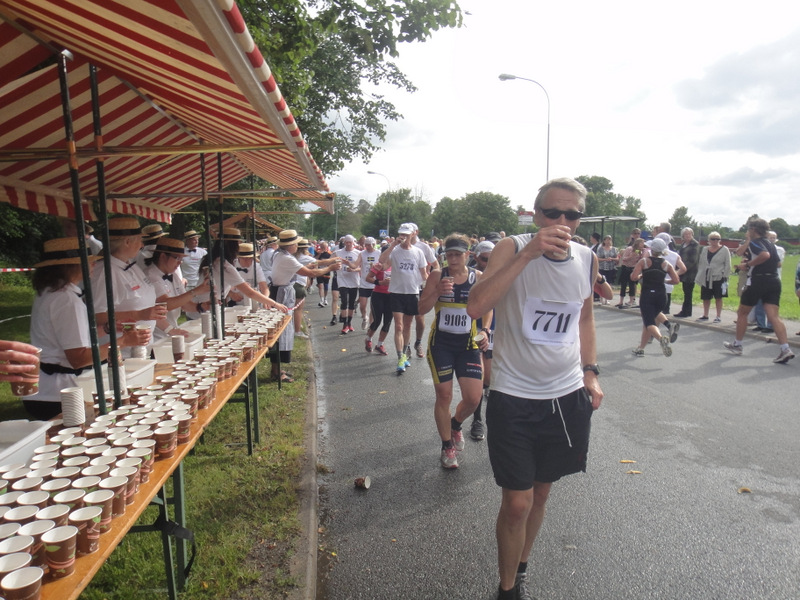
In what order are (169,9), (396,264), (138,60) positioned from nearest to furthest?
(169,9) → (138,60) → (396,264)

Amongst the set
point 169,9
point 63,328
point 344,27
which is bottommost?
point 63,328

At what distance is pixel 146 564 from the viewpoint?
2.97m

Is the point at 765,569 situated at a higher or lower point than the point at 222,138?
lower

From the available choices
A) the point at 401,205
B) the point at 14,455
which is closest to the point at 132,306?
the point at 14,455

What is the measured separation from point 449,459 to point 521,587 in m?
1.74

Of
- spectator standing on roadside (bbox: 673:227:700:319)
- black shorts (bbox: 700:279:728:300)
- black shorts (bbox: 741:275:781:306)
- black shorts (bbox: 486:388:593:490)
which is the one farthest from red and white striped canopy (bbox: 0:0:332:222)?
spectator standing on roadside (bbox: 673:227:700:319)

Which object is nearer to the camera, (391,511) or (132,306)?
(391,511)

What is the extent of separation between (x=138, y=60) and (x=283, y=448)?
3.15 metres

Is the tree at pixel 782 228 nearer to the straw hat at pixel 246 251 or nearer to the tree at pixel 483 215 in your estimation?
the tree at pixel 483 215

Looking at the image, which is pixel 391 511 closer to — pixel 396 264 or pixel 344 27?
pixel 396 264

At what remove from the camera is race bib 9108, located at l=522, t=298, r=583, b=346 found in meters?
2.59

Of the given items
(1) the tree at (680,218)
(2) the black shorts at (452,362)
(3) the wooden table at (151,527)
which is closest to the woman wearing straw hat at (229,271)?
(3) the wooden table at (151,527)

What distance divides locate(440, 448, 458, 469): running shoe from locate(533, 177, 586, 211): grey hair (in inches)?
99.3

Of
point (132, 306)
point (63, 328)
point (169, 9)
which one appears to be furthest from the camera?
point (132, 306)
